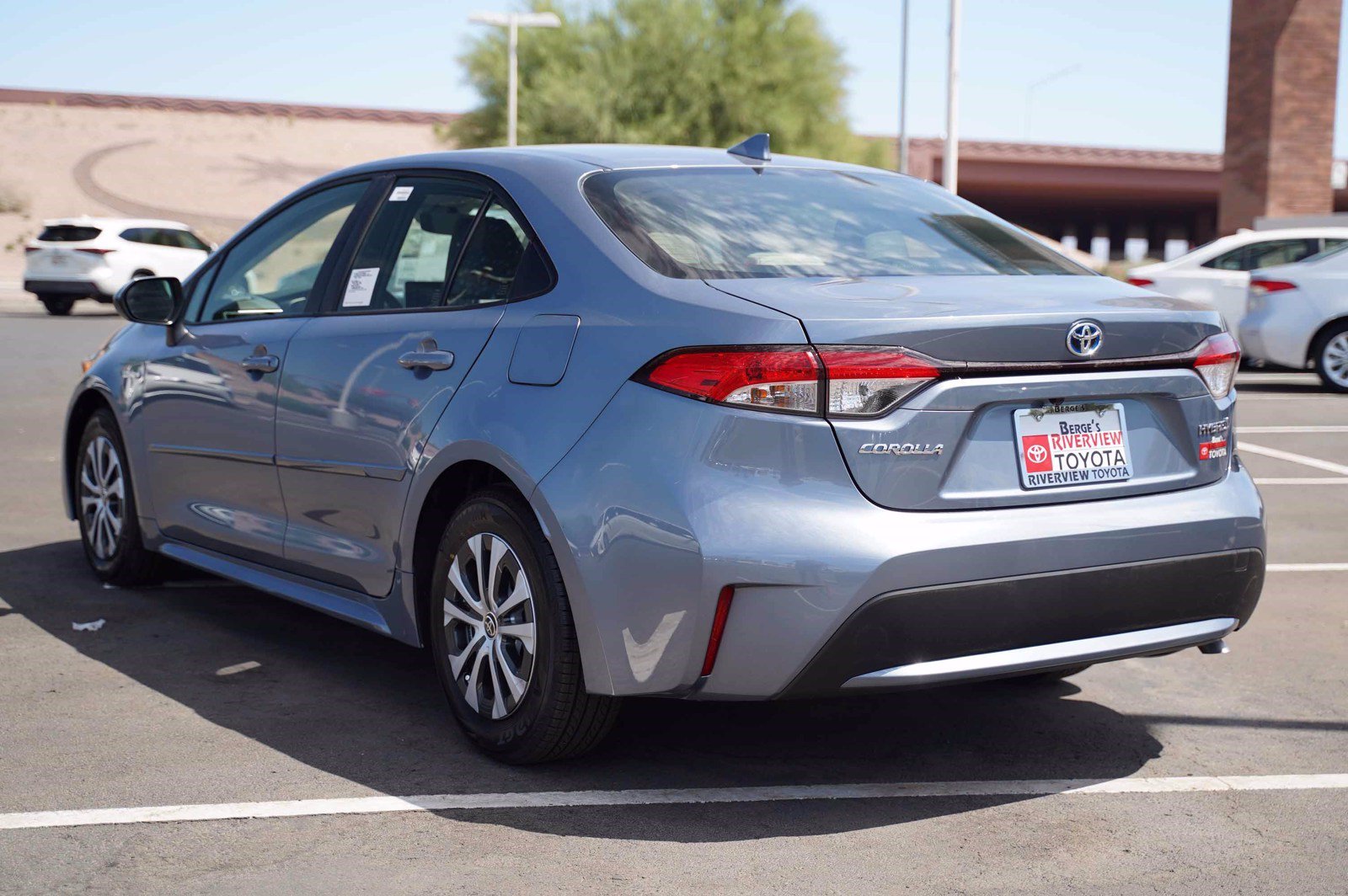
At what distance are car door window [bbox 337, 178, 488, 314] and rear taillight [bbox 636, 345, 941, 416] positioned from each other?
1272mm

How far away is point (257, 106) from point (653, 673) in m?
64.7

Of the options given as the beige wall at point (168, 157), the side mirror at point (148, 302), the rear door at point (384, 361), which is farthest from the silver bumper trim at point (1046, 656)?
the beige wall at point (168, 157)

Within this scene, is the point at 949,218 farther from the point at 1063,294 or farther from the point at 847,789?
the point at 847,789

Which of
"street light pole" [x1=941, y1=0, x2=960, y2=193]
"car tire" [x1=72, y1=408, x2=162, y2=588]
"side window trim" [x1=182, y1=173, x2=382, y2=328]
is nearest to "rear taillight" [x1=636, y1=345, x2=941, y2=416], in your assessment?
"side window trim" [x1=182, y1=173, x2=382, y2=328]

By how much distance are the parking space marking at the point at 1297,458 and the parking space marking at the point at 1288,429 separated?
75 centimetres

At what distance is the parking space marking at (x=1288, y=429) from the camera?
38.5 feet

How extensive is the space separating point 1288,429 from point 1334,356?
3.70 metres

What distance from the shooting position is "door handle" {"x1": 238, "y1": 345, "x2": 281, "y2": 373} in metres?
4.87

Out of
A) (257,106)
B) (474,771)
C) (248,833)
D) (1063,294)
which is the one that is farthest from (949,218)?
(257,106)

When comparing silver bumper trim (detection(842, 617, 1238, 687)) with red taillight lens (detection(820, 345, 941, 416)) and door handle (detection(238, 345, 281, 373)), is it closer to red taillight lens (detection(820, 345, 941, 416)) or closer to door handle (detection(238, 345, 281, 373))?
red taillight lens (detection(820, 345, 941, 416))

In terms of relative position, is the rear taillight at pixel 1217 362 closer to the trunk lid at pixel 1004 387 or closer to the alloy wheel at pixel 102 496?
the trunk lid at pixel 1004 387

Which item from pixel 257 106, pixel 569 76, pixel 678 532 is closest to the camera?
pixel 678 532

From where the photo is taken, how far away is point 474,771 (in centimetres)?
394

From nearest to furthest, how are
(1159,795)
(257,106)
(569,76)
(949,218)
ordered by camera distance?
(1159,795) → (949,218) → (569,76) → (257,106)
